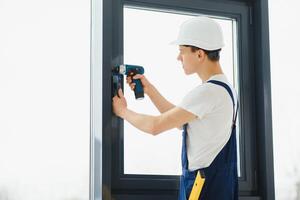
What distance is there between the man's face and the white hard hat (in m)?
0.04

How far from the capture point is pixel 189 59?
244 cm

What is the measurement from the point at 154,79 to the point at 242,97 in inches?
17.1

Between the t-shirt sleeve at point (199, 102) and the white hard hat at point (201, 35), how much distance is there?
18cm

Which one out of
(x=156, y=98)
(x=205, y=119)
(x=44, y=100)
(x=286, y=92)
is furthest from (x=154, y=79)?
(x=286, y=92)

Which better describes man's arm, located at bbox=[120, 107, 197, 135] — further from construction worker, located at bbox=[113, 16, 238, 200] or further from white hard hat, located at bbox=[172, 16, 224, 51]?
white hard hat, located at bbox=[172, 16, 224, 51]

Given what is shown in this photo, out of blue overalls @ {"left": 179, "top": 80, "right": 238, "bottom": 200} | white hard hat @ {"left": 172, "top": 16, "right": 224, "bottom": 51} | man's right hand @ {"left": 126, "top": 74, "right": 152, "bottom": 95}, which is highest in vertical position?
white hard hat @ {"left": 172, "top": 16, "right": 224, "bottom": 51}

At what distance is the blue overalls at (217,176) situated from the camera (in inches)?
92.0

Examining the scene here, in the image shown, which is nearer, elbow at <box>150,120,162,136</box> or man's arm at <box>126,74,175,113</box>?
elbow at <box>150,120,162,136</box>

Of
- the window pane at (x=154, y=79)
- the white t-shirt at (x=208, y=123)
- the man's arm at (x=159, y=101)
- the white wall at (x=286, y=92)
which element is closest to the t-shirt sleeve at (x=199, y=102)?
the white t-shirt at (x=208, y=123)

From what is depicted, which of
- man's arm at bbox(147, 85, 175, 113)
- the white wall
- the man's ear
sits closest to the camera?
the man's ear

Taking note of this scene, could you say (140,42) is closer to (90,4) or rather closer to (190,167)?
(90,4)

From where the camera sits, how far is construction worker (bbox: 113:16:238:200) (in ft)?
7.62

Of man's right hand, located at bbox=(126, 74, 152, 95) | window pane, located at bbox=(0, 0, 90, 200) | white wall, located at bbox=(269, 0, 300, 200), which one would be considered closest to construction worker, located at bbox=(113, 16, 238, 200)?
man's right hand, located at bbox=(126, 74, 152, 95)

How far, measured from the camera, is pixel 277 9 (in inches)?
115
